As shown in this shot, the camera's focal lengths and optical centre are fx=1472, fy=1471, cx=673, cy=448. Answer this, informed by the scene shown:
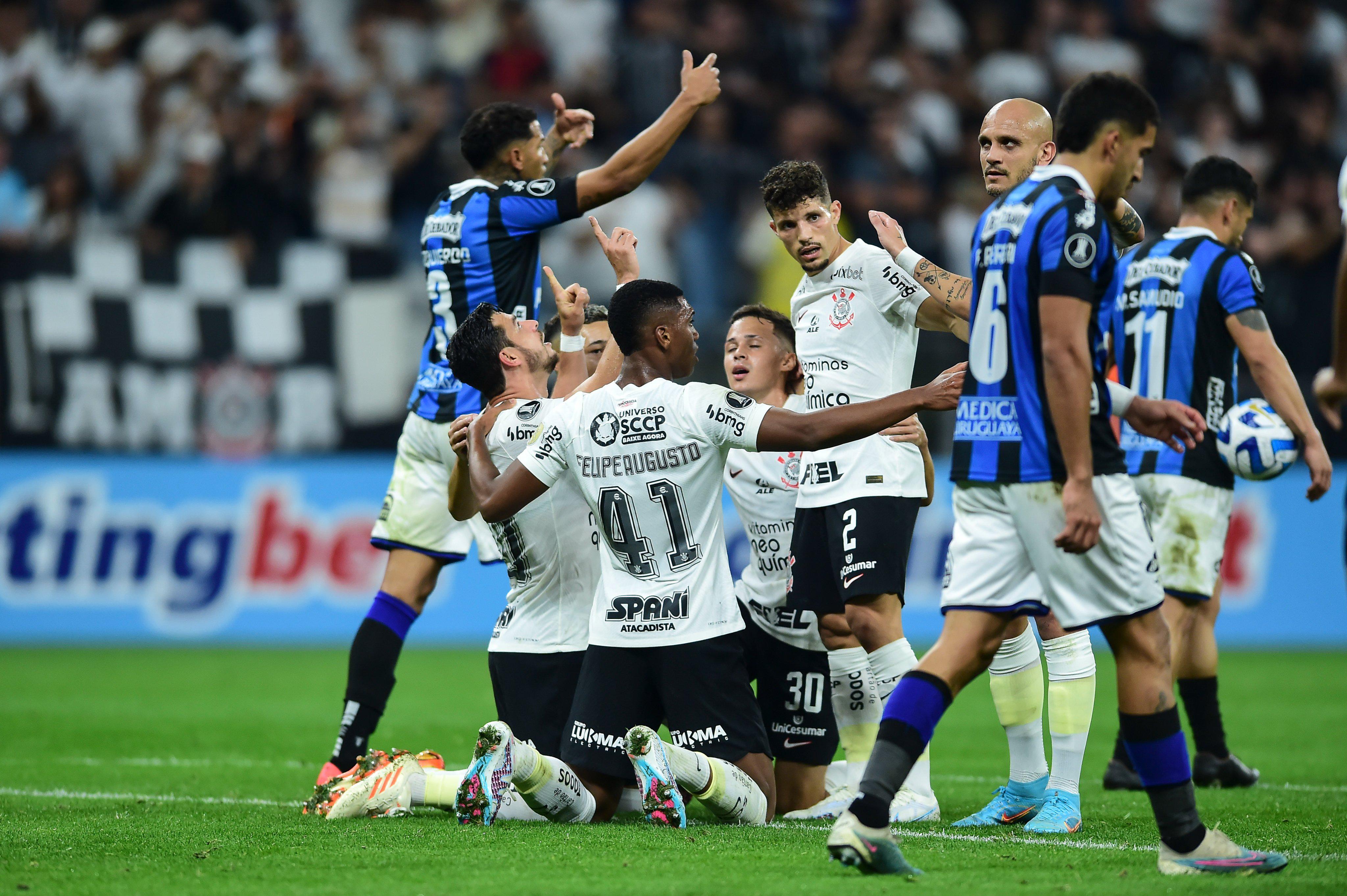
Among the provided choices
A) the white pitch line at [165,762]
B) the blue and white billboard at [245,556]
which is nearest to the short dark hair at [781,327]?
the white pitch line at [165,762]

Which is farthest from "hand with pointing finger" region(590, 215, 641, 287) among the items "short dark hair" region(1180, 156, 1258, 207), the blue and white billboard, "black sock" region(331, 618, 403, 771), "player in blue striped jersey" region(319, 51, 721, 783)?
the blue and white billboard

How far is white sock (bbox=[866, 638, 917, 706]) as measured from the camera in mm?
5770

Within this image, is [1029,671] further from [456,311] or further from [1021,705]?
[456,311]

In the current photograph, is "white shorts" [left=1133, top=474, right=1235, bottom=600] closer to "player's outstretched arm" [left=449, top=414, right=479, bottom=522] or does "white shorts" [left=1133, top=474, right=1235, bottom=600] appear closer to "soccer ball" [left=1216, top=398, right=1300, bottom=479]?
"soccer ball" [left=1216, top=398, right=1300, bottom=479]

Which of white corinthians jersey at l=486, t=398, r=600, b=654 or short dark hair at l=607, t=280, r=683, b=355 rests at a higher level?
short dark hair at l=607, t=280, r=683, b=355

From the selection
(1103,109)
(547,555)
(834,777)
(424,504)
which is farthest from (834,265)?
(834,777)

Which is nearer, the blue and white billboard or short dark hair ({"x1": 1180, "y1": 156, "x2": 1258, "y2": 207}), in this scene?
short dark hair ({"x1": 1180, "y1": 156, "x2": 1258, "y2": 207})

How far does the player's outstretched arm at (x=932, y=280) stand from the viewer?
583 centimetres

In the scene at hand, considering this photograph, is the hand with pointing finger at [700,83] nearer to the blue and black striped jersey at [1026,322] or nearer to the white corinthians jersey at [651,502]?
the white corinthians jersey at [651,502]

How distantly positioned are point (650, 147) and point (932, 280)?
4.32 ft

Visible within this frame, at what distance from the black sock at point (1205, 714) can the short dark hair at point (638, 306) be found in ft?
10.4

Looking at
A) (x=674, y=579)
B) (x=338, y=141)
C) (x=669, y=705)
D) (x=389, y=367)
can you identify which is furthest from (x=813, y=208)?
(x=338, y=141)

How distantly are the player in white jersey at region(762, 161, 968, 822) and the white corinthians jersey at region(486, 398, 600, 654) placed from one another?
0.89 meters

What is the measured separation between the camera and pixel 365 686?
6.31m
